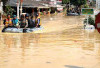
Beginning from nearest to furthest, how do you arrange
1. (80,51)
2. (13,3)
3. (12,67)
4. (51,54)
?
(12,67) < (51,54) < (80,51) < (13,3)

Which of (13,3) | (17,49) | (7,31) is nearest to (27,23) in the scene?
(7,31)

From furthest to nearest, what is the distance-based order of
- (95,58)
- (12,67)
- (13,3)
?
(13,3), (95,58), (12,67)

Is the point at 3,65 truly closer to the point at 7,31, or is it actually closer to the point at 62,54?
the point at 62,54

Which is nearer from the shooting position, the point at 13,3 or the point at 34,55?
the point at 34,55

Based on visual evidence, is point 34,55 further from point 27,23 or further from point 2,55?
point 27,23

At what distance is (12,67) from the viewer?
8961 mm

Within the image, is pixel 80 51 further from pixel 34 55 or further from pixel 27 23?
pixel 27 23

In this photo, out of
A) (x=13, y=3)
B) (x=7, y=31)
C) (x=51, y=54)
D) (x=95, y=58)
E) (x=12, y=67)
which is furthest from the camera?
(x=13, y=3)

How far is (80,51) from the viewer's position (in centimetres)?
1211

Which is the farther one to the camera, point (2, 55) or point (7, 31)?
point (7, 31)

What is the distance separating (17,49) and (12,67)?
366 centimetres

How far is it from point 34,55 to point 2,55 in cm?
125

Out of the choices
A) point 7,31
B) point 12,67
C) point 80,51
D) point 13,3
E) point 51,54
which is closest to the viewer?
point 12,67

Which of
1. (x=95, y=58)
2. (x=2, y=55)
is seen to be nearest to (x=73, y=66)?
(x=95, y=58)
